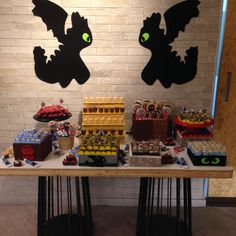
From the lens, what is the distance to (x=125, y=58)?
101 inches

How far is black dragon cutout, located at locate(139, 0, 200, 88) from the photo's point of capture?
2.46 metres

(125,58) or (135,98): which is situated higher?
(125,58)

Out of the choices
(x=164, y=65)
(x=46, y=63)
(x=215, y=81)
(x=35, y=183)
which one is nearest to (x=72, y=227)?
(x=35, y=183)

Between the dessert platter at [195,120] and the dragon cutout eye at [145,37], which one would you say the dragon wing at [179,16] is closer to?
the dragon cutout eye at [145,37]

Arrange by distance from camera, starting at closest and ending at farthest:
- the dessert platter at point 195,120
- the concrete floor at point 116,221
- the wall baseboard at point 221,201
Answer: the dessert platter at point 195,120
the concrete floor at point 116,221
the wall baseboard at point 221,201

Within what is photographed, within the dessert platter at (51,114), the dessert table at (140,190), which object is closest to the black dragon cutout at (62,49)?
the dessert platter at (51,114)

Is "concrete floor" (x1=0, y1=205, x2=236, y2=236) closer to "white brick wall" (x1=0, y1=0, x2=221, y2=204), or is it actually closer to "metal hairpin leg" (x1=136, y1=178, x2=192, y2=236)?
"metal hairpin leg" (x1=136, y1=178, x2=192, y2=236)

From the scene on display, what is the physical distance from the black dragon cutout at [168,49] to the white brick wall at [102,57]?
0.05 m

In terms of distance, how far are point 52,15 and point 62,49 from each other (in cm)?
28

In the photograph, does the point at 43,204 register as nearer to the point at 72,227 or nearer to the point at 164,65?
the point at 72,227

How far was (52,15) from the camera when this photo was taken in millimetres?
2479

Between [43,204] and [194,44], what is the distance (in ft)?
5.65

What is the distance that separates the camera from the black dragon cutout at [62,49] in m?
2.47

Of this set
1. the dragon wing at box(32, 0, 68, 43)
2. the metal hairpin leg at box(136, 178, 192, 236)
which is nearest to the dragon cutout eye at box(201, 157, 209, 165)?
the metal hairpin leg at box(136, 178, 192, 236)
